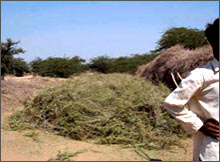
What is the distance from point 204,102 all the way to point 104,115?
3.57 meters

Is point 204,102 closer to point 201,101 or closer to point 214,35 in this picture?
point 201,101

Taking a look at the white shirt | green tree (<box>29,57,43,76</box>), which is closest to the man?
the white shirt

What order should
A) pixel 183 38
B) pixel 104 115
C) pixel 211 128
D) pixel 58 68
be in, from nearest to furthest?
1. pixel 211 128
2. pixel 104 115
3. pixel 183 38
4. pixel 58 68

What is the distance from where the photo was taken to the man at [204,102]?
5.31ft

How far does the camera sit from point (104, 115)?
515 cm

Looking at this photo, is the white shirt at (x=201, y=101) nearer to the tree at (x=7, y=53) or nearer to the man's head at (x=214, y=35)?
the man's head at (x=214, y=35)

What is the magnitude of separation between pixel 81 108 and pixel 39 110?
3.27 feet

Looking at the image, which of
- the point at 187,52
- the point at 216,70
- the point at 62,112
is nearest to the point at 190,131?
the point at 216,70

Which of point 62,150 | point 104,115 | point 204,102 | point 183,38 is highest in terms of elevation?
point 183,38

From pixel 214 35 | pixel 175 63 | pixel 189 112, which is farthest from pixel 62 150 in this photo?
pixel 175 63

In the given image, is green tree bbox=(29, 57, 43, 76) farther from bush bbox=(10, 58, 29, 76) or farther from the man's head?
the man's head

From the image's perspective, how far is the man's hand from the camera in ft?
5.30

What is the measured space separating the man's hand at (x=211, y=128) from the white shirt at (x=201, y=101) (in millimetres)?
20

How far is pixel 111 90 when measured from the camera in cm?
605
